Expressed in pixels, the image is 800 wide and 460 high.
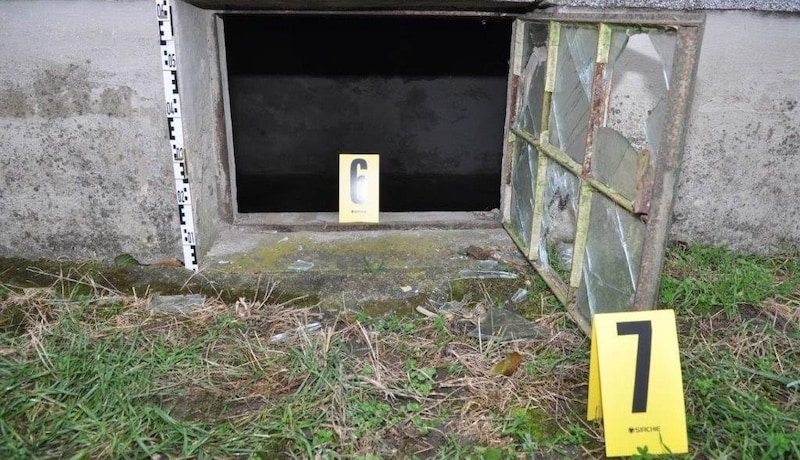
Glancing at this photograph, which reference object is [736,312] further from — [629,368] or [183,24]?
[183,24]

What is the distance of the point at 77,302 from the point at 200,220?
2.11 feet

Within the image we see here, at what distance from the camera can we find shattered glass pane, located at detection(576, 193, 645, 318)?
1.87m

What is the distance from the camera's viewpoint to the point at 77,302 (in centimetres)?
242

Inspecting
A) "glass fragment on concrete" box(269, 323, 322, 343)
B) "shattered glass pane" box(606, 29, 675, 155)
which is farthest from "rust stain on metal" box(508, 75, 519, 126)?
"glass fragment on concrete" box(269, 323, 322, 343)

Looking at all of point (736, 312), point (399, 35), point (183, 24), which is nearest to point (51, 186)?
point (183, 24)

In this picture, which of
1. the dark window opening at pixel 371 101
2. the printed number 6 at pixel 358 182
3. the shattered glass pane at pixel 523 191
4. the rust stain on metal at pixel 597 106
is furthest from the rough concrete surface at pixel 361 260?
the dark window opening at pixel 371 101

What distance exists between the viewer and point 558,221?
2.81m

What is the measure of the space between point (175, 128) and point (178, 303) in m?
0.78

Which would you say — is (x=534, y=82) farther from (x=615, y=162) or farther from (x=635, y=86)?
(x=615, y=162)

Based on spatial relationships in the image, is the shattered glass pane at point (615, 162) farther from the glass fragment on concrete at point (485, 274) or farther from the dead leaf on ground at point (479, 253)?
the dead leaf on ground at point (479, 253)

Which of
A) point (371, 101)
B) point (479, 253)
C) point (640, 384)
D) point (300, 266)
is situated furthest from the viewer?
point (371, 101)

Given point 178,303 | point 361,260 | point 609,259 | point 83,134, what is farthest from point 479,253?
point 83,134

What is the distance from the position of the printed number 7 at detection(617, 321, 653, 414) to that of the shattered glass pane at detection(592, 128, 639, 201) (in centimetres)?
41

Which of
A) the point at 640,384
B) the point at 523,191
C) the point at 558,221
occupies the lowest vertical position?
the point at 640,384
